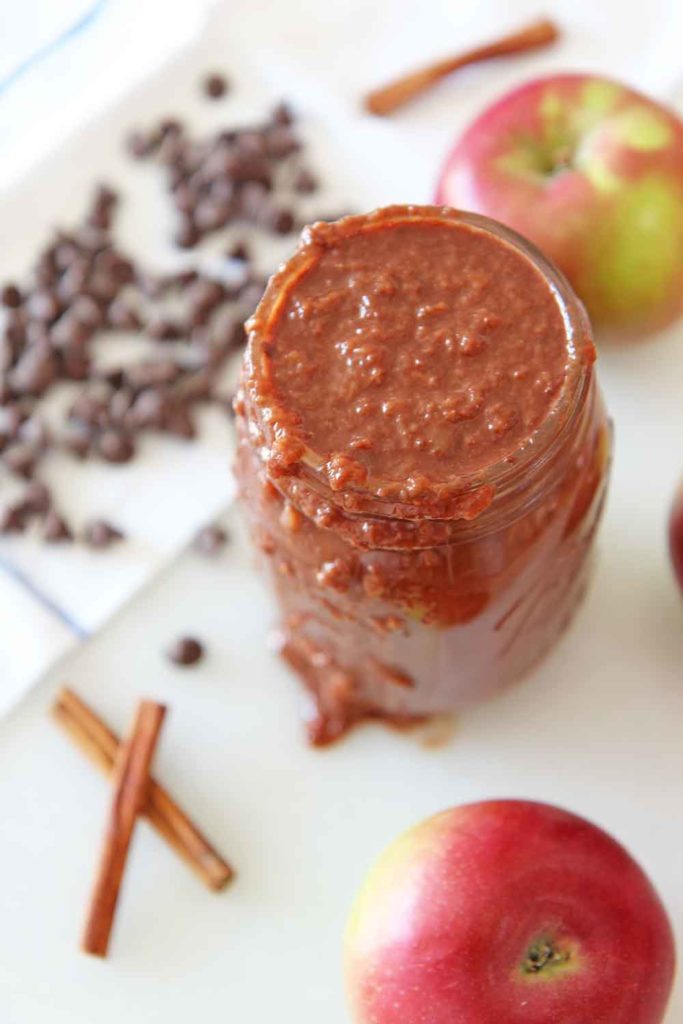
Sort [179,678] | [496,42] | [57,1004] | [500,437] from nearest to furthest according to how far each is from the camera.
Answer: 1. [500,437]
2. [57,1004]
3. [179,678]
4. [496,42]

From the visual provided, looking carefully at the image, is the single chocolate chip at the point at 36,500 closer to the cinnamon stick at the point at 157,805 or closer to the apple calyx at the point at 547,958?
the cinnamon stick at the point at 157,805

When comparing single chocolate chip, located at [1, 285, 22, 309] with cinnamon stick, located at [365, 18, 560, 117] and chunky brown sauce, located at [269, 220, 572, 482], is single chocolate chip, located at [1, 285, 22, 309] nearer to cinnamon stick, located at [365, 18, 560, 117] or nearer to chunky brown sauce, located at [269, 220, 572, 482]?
cinnamon stick, located at [365, 18, 560, 117]

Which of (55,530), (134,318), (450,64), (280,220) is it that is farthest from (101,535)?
(450,64)

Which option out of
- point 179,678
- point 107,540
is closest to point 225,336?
point 107,540

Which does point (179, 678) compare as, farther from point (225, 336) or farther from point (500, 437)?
point (500, 437)

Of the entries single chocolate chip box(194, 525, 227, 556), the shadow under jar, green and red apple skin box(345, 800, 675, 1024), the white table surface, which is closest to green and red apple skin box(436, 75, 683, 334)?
the white table surface

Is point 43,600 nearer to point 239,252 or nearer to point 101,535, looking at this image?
point 101,535

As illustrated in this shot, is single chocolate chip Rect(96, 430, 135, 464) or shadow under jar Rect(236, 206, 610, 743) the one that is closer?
shadow under jar Rect(236, 206, 610, 743)

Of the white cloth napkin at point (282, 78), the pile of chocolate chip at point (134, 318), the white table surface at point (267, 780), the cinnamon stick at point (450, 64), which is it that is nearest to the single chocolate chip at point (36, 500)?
the pile of chocolate chip at point (134, 318)
